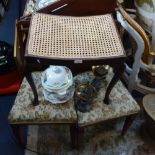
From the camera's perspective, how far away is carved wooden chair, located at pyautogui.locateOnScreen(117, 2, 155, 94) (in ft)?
4.81

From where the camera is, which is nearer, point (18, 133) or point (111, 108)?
point (111, 108)

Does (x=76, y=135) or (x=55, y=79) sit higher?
(x=55, y=79)

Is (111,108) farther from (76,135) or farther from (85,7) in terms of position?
(85,7)

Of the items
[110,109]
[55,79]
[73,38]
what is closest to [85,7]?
[73,38]

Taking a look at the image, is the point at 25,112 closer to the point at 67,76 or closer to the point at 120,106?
the point at 67,76

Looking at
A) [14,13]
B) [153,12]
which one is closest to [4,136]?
[153,12]

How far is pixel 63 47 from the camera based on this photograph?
1.23m

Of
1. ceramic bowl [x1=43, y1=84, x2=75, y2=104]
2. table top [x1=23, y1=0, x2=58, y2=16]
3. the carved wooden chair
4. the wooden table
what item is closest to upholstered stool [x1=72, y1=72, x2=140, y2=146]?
ceramic bowl [x1=43, y1=84, x2=75, y2=104]

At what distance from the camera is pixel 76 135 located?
1501 mm

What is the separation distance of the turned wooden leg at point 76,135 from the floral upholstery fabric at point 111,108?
0.09m

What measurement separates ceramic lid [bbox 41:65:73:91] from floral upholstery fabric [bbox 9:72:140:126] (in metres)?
0.12

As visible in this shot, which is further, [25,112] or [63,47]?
[25,112]

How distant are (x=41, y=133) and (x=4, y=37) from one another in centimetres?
113

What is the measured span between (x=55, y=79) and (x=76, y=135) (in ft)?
1.29
